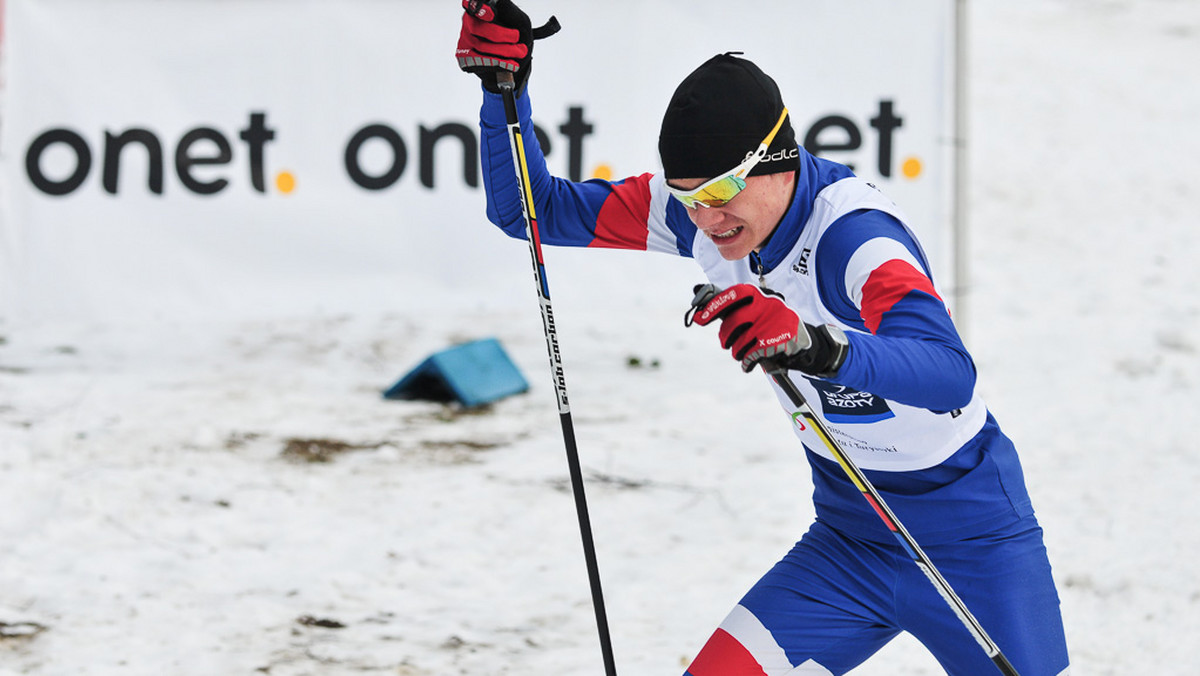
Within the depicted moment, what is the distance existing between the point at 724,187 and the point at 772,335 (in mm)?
433

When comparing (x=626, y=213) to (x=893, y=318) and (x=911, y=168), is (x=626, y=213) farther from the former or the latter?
(x=911, y=168)

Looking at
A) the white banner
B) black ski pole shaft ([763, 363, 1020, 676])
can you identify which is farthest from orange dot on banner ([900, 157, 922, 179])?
black ski pole shaft ([763, 363, 1020, 676])

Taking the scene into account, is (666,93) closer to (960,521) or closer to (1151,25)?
(960,521)

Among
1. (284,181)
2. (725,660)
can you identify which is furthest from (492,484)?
(725,660)

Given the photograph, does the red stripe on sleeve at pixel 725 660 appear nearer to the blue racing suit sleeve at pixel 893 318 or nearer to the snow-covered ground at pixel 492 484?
the blue racing suit sleeve at pixel 893 318

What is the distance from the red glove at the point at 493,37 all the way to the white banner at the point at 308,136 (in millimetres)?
3283

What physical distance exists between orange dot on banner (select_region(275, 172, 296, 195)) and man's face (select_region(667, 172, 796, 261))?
4.17 metres

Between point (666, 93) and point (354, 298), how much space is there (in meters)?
1.90

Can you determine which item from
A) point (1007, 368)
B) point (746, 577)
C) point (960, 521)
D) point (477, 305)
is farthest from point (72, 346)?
point (960, 521)

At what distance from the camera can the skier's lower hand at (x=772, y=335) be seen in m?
1.83

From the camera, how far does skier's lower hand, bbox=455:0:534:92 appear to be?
2.54 metres

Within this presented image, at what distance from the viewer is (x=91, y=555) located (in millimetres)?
4465

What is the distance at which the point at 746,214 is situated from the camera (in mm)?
2217

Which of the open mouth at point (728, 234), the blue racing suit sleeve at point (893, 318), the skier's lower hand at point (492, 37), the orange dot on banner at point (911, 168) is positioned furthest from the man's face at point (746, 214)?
the orange dot on banner at point (911, 168)
